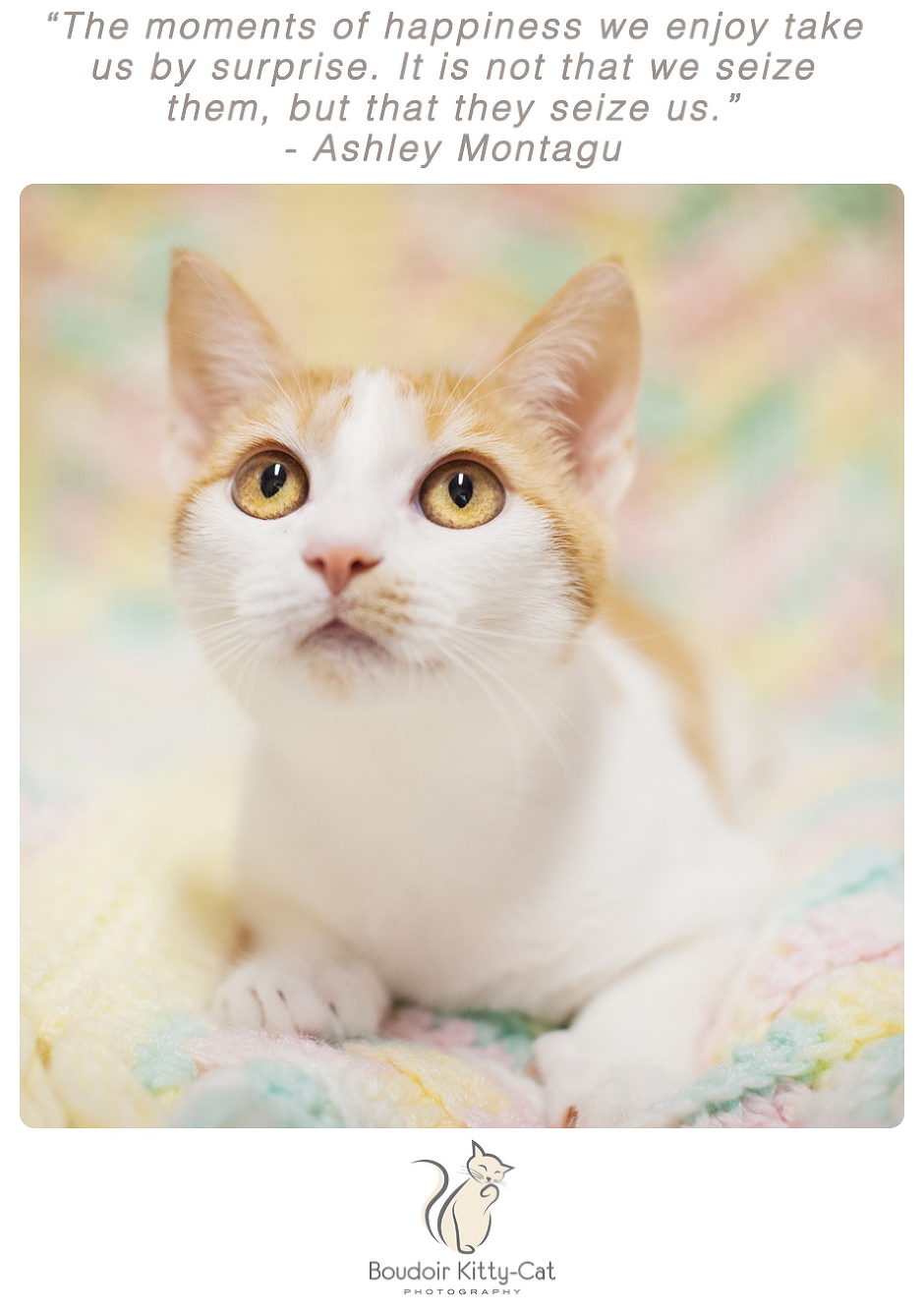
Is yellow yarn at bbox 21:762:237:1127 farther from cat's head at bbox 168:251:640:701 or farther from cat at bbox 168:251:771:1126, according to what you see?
cat's head at bbox 168:251:640:701

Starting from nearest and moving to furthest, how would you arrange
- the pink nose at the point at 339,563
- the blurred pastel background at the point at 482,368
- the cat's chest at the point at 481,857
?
1. the pink nose at the point at 339,563
2. the cat's chest at the point at 481,857
3. the blurred pastel background at the point at 482,368

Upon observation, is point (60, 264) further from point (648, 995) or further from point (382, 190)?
point (648, 995)

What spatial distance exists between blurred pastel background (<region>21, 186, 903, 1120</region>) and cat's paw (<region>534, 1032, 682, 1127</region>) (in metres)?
0.48

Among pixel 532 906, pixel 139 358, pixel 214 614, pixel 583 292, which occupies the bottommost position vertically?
pixel 532 906

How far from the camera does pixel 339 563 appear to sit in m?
0.90

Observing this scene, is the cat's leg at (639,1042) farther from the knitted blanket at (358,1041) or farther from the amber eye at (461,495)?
the amber eye at (461,495)

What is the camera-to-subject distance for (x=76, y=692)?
1.55 metres

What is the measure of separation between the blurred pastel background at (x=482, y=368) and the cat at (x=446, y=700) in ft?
0.47

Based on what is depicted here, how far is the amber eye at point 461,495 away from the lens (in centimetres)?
101

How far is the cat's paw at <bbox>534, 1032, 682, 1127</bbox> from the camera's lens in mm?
1000
